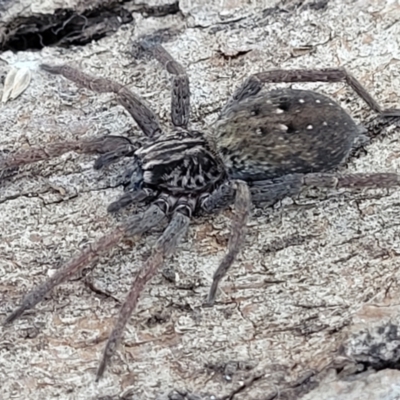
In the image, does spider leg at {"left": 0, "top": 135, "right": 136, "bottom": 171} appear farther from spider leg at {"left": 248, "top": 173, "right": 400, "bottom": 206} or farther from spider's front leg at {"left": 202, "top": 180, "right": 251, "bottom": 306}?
spider leg at {"left": 248, "top": 173, "right": 400, "bottom": 206}

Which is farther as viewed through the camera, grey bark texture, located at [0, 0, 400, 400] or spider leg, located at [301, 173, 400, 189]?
spider leg, located at [301, 173, 400, 189]

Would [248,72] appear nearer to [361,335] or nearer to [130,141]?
[130,141]

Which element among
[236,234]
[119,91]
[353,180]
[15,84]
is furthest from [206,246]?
[15,84]

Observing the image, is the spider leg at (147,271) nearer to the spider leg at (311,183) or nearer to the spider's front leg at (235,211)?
the spider's front leg at (235,211)

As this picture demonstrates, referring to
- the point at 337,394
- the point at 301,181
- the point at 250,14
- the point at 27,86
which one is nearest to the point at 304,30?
the point at 250,14

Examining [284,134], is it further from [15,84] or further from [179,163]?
[15,84]

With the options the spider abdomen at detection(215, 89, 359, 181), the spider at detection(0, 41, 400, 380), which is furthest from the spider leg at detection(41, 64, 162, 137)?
the spider abdomen at detection(215, 89, 359, 181)

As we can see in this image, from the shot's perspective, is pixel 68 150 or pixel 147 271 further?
pixel 68 150
